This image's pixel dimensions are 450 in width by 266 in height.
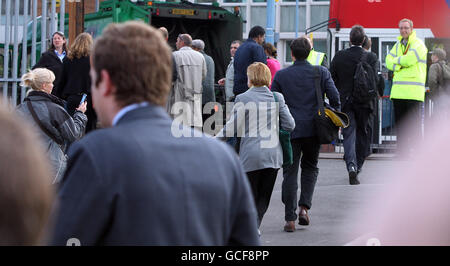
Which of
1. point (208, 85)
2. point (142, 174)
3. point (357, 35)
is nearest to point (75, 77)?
point (208, 85)

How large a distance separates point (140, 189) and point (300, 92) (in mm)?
5939

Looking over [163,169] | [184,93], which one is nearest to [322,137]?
[184,93]

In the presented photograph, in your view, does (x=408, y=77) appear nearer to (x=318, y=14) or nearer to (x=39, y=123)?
(x=39, y=123)

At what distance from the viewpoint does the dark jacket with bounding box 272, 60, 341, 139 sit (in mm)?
8078

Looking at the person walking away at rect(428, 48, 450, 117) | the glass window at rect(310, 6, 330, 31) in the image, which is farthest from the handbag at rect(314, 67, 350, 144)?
the glass window at rect(310, 6, 330, 31)

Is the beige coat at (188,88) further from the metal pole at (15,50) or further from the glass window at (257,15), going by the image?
the glass window at (257,15)

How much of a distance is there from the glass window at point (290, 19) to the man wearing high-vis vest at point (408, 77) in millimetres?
33850

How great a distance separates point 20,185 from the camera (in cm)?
154

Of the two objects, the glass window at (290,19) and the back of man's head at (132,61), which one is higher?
the glass window at (290,19)

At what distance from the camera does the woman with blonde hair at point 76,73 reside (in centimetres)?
977

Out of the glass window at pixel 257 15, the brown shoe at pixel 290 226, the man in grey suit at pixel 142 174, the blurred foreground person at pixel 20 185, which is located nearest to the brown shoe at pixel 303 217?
the brown shoe at pixel 290 226

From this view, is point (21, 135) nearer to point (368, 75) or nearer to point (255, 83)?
point (255, 83)

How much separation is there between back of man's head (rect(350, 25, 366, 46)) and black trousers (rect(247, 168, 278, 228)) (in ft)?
12.7

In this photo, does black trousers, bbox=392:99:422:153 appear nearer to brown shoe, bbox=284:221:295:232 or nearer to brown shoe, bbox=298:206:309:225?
brown shoe, bbox=298:206:309:225
